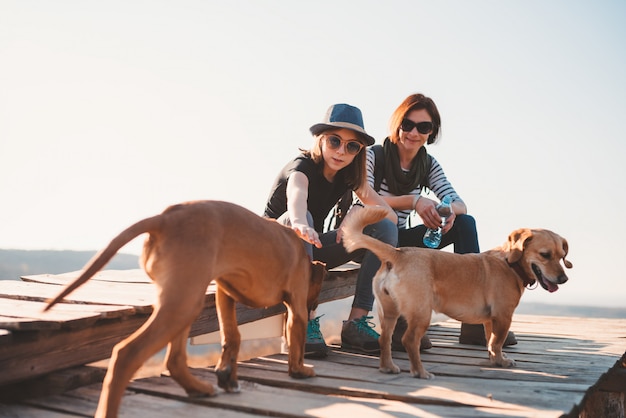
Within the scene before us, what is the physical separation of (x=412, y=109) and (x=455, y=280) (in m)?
1.88

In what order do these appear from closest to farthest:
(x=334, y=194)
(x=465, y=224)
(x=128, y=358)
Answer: (x=128, y=358) < (x=334, y=194) < (x=465, y=224)

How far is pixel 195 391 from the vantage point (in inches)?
115

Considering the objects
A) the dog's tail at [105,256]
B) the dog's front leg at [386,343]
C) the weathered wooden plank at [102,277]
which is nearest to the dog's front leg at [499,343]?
the dog's front leg at [386,343]

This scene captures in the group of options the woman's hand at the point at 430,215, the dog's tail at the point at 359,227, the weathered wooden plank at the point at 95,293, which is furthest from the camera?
the woman's hand at the point at 430,215

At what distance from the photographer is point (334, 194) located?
15.4 ft

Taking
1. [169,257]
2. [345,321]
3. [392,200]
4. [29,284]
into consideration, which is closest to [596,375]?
[345,321]

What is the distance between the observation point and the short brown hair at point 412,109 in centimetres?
545

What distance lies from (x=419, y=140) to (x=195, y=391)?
3.34 m

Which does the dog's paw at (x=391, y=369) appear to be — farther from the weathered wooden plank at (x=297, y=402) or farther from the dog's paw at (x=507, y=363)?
the dog's paw at (x=507, y=363)

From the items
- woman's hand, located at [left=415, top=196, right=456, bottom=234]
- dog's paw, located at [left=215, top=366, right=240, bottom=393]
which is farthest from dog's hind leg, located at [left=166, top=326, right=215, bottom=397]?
woman's hand, located at [left=415, top=196, right=456, bottom=234]

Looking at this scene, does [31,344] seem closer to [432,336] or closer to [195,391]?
[195,391]

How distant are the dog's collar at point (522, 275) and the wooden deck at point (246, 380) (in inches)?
23.2

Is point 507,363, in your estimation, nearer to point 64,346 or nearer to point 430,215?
point 430,215

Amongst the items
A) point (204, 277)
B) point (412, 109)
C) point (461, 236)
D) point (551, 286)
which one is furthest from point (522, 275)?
point (204, 277)
